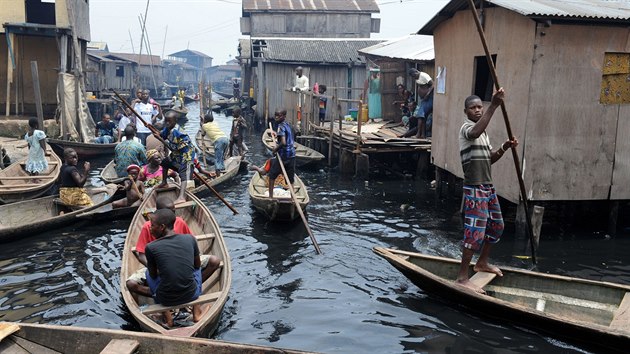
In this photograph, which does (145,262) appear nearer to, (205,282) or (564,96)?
(205,282)

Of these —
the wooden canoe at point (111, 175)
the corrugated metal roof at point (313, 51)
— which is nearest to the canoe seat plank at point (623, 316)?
the wooden canoe at point (111, 175)

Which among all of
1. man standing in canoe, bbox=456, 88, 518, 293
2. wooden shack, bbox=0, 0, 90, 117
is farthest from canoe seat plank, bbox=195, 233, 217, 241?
wooden shack, bbox=0, 0, 90, 117

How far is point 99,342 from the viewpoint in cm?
463

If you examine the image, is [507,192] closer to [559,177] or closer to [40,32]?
[559,177]

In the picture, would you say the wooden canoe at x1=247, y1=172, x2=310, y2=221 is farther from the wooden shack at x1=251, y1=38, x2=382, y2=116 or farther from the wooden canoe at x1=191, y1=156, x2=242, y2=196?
the wooden shack at x1=251, y1=38, x2=382, y2=116

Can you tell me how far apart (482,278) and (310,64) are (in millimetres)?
18447

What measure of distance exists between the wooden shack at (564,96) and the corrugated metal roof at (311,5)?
2421cm

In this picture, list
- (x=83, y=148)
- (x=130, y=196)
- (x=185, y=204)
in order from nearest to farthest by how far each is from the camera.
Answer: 1. (x=185, y=204)
2. (x=130, y=196)
3. (x=83, y=148)

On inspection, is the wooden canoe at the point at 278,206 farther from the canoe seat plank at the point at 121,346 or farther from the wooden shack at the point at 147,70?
the wooden shack at the point at 147,70

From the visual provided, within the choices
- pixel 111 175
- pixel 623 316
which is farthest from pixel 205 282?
pixel 111 175

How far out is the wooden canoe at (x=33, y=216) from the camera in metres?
8.86

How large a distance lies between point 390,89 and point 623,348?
45.6ft

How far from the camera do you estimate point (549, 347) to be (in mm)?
5949

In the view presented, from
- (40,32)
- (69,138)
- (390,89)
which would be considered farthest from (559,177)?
(40,32)
